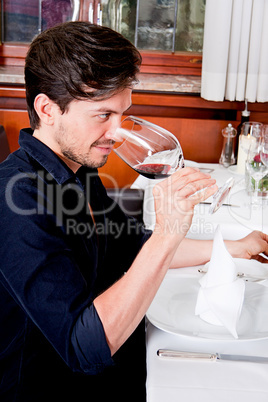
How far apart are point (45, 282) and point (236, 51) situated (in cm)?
206

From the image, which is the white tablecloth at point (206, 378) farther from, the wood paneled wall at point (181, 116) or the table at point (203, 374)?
the wood paneled wall at point (181, 116)

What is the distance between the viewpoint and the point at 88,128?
998mm

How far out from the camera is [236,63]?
8.32ft

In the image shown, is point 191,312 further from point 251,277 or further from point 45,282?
point 45,282

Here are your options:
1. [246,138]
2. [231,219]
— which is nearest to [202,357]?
[231,219]

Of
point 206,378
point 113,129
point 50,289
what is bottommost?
point 206,378

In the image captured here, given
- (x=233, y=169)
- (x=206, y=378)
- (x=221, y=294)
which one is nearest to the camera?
(x=206, y=378)

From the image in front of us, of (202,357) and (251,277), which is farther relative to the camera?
(251,277)

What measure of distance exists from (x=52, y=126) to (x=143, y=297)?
43cm

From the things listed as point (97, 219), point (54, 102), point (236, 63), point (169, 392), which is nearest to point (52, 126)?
point (54, 102)

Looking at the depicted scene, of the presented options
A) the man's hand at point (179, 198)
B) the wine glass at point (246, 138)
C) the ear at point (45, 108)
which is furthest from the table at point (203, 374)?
the wine glass at point (246, 138)

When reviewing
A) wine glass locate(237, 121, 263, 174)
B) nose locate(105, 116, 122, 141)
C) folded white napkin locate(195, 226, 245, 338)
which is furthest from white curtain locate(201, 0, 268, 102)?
folded white napkin locate(195, 226, 245, 338)

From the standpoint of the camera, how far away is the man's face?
3.24 feet

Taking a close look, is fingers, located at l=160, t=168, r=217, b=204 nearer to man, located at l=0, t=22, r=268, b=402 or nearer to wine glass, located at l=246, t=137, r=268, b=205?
man, located at l=0, t=22, r=268, b=402
